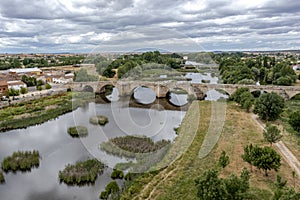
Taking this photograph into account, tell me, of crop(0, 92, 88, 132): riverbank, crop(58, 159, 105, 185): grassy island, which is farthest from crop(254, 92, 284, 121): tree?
crop(0, 92, 88, 132): riverbank

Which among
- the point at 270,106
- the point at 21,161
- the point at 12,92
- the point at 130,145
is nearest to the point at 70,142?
the point at 21,161

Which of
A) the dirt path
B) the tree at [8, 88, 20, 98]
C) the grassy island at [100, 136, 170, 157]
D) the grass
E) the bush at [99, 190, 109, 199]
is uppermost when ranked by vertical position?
the tree at [8, 88, 20, 98]

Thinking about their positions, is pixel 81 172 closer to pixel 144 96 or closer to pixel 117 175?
pixel 117 175

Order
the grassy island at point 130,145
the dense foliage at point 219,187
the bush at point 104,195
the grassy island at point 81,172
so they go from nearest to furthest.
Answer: the dense foliage at point 219,187
the bush at point 104,195
the grassy island at point 81,172
the grassy island at point 130,145

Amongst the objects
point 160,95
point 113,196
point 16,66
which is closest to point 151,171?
point 113,196

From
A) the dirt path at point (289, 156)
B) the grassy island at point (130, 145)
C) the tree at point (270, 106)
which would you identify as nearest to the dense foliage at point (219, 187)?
the dirt path at point (289, 156)

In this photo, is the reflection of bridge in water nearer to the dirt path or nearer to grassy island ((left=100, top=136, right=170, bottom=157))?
grassy island ((left=100, top=136, right=170, bottom=157))

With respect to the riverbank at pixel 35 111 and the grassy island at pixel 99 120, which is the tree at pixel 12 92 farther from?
the grassy island at pixel 99 120
